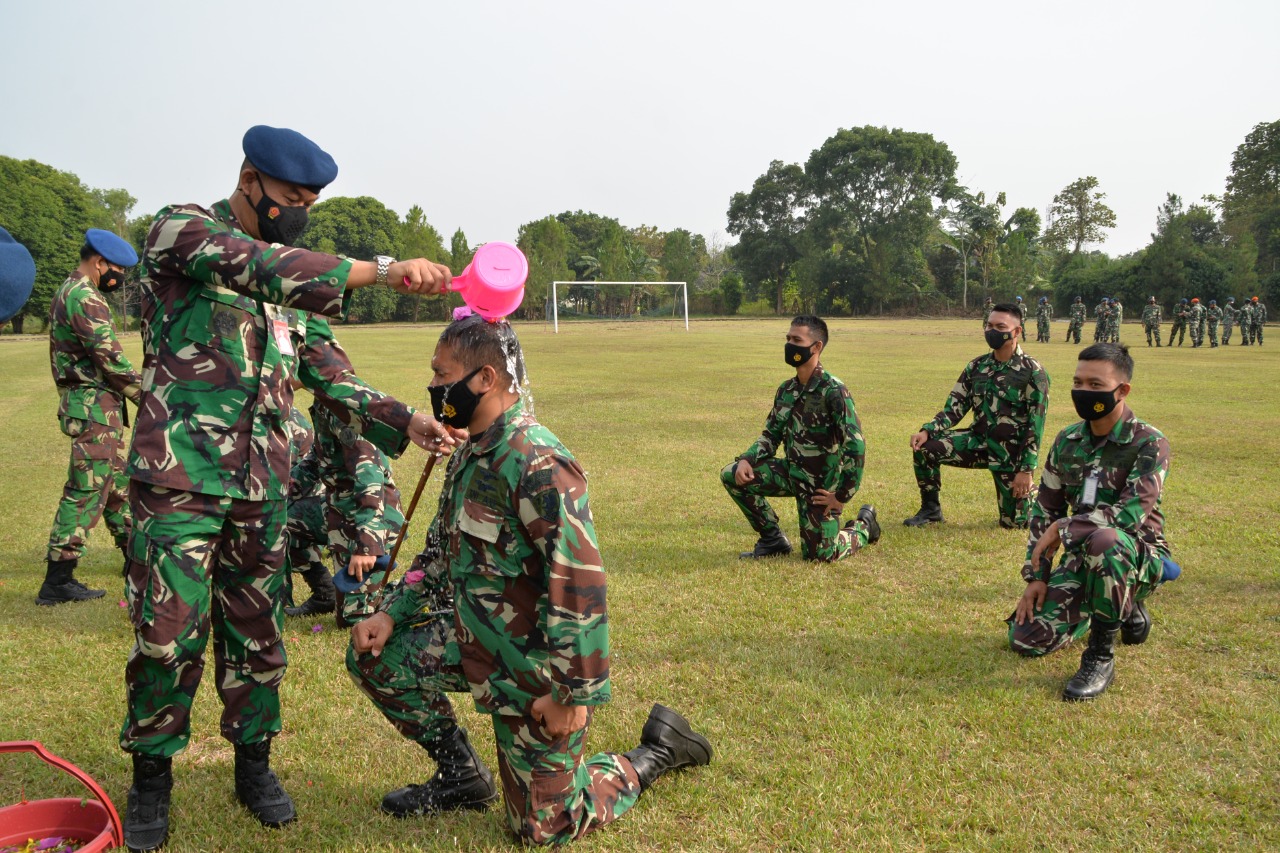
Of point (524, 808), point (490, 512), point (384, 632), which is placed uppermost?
point (490, 512)

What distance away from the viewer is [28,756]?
4.28m

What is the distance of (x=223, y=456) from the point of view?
3438 millimetres

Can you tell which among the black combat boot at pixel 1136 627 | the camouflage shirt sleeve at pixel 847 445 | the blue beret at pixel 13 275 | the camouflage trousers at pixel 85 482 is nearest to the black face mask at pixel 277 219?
the blue beret at pixel 13 275

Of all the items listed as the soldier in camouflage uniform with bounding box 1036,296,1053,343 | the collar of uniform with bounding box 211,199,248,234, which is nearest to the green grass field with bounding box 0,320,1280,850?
the collar of uniform with bounding box 211,199,248,234

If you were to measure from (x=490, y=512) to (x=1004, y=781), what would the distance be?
8.49 feet

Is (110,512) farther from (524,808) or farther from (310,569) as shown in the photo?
(524,808)

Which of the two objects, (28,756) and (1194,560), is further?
(1194,560)

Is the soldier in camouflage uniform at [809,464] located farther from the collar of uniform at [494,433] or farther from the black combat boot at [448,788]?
the collar of uniform at [494,433]

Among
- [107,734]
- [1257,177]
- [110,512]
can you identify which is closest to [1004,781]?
[107,734]

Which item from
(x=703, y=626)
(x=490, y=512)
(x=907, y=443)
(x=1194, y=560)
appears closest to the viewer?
(x=490, y=512)

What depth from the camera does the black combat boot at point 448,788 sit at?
3.64 meters

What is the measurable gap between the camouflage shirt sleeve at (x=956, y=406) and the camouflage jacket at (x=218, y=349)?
6508mm

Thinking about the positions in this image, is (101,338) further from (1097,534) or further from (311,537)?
(1097,534)

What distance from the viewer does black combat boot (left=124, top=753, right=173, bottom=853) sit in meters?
3.44
